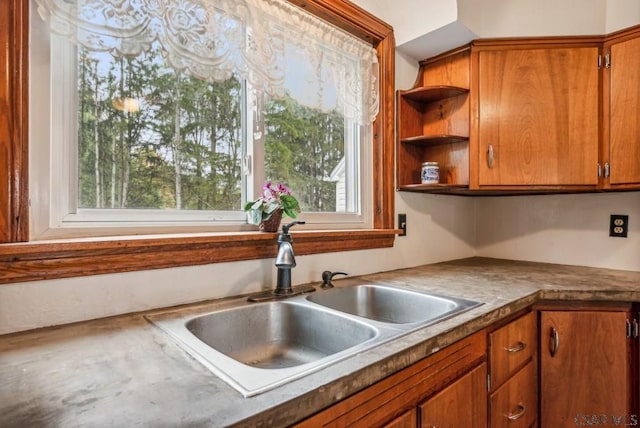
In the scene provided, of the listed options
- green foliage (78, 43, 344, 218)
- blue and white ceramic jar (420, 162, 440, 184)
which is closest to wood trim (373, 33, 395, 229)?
blue and white ceramic jar (420, 162, 440, 184)

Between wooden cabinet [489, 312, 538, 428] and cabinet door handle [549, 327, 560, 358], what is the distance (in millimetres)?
58

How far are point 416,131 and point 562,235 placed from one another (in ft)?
3.36

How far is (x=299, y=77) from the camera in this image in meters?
1.35

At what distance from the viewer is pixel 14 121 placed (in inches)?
31.6

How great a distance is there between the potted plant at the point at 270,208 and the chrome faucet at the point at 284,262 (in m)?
0.09

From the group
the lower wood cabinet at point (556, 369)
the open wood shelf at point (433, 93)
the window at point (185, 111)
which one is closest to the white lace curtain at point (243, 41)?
the window at point (185, 111)

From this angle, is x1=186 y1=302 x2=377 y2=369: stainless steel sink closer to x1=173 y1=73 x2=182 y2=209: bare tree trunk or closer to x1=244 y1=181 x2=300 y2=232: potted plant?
x1=244 y1=181 x2=300 y2=232: potted plant

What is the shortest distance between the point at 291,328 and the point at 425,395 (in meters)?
0.44

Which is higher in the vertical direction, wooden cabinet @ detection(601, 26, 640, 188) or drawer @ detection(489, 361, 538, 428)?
wooden cabinet @ detection(601, 26, 640, 188)

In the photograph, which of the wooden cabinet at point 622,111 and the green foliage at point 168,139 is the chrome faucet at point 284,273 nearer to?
the green foliage at point 168,139

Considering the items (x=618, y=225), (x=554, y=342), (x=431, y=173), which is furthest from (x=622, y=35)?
(x=554, y=342)

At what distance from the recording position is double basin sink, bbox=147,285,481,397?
85cm

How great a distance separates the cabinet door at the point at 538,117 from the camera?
1.62 meters

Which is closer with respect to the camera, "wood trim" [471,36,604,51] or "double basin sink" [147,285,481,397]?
"double basin sink" [147,285,481,397]
